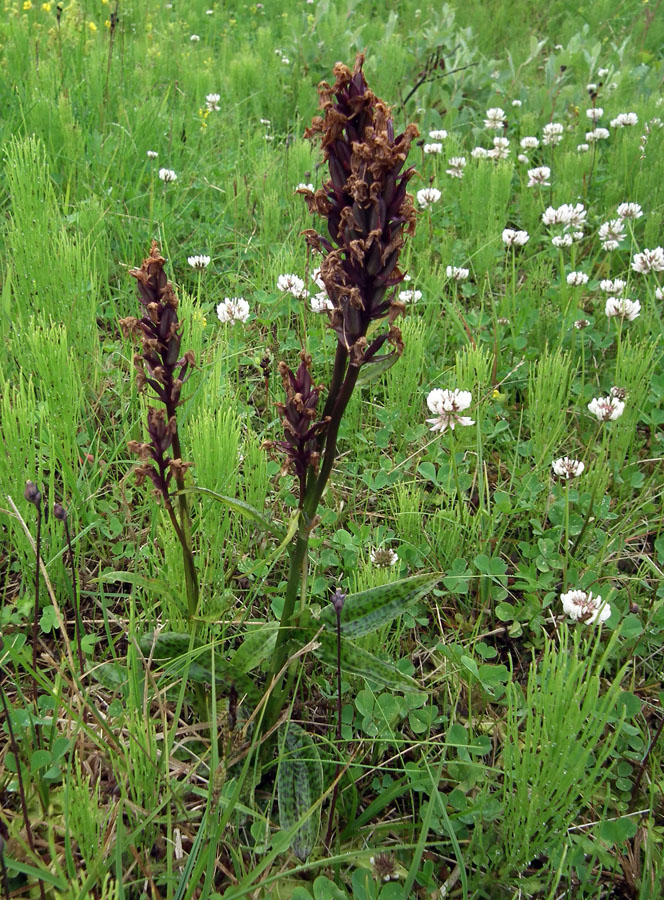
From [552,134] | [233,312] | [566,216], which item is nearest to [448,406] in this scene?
[233,312]

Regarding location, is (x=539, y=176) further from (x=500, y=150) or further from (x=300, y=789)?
(x=300, y=789)

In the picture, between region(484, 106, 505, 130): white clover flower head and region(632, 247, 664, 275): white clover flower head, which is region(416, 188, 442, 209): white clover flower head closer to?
region(632, 247, 664, 275): white clover flower head

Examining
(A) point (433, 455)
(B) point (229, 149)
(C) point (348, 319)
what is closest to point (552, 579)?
(A) point (433, 455)

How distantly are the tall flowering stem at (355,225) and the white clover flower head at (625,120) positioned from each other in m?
3.75

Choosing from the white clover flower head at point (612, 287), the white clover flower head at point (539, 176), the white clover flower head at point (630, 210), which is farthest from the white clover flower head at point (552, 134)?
the white clover flower head at point (612, 287)

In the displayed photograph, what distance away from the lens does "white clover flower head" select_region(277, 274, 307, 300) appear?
264 cm

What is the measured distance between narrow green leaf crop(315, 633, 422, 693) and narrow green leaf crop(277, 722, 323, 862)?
0.17m

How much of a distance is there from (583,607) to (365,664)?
24.5 inches

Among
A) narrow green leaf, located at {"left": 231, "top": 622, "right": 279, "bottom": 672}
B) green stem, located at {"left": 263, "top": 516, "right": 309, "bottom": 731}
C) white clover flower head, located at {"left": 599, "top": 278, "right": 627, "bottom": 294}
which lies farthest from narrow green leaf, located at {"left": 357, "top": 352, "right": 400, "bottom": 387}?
white clover flower head, located at {"left": 599, "top": 278, "right": 627, "bottom": 294}

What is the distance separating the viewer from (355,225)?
1.07 m

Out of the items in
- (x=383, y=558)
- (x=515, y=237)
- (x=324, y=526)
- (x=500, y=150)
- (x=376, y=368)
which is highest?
(x=376, y=368)

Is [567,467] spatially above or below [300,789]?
above

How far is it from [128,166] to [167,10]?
3.90 m

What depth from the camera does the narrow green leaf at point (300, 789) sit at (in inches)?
51.9
